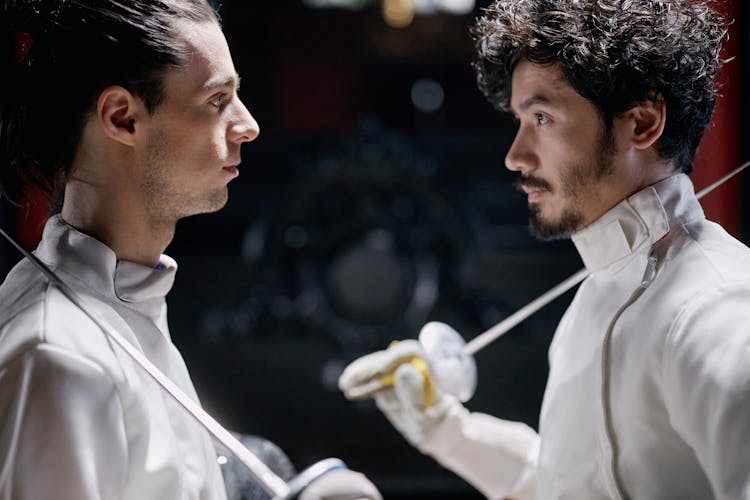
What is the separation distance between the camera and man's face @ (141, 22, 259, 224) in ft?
3.89

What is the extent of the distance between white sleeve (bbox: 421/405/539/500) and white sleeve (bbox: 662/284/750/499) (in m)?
0.46

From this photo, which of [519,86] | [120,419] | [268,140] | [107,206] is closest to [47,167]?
[107,206]

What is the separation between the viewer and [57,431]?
976 millimetres

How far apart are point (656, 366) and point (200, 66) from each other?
2.14 ft

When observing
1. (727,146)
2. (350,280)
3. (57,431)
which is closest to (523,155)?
(727,146)

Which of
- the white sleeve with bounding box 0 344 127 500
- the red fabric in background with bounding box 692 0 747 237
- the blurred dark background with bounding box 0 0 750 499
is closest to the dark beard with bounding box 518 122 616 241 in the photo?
the red fabric in background with bounding box 692 0 747 237

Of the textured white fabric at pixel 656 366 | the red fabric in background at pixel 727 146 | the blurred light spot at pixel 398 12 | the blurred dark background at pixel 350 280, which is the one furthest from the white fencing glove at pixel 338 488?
the blurred light spot at pixel 398 12

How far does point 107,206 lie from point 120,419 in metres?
0.28

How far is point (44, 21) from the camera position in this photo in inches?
44.6

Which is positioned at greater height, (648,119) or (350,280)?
(648,119)

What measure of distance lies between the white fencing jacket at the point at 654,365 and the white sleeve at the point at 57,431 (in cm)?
57

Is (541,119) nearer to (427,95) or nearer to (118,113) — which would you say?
(118,113)

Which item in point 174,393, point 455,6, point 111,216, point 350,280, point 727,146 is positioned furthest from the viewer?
point 455,6

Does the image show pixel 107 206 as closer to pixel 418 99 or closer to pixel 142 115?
pixel 142 115
